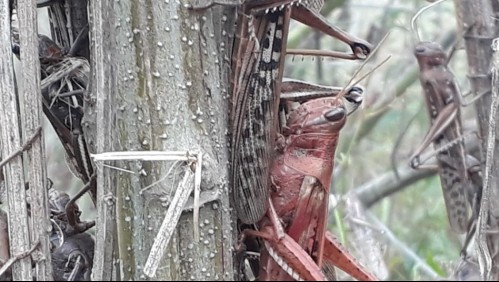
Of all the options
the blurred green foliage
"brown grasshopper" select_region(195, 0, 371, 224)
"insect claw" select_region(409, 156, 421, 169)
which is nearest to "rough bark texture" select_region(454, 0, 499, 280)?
the blurred green foliage

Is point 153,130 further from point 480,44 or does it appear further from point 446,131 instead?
point 446,131

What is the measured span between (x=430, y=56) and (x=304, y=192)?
179 cm

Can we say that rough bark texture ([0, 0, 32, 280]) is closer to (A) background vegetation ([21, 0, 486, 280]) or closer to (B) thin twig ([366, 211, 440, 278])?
(A) background vegetation ([21, 0, 486, 280])

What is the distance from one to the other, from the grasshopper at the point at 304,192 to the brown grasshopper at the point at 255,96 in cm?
7

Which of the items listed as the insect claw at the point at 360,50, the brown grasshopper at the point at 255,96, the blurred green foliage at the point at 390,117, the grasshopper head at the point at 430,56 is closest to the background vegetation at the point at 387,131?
the blurred green foliage at the point at 390,117

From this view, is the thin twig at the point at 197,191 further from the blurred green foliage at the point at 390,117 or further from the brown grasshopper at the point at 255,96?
the blurred green foliage at the point at 390,117

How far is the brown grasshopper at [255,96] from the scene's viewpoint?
122cm

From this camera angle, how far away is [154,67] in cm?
110

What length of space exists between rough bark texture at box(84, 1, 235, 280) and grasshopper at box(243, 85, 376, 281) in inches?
6.0

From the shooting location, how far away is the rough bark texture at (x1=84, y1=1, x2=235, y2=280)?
3.56ft

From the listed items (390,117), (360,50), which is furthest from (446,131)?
(360,50)

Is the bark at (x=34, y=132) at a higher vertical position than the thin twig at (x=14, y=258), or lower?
higher

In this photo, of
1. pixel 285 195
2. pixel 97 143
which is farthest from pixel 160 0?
pixel 285 195

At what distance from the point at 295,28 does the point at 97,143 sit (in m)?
2.72
